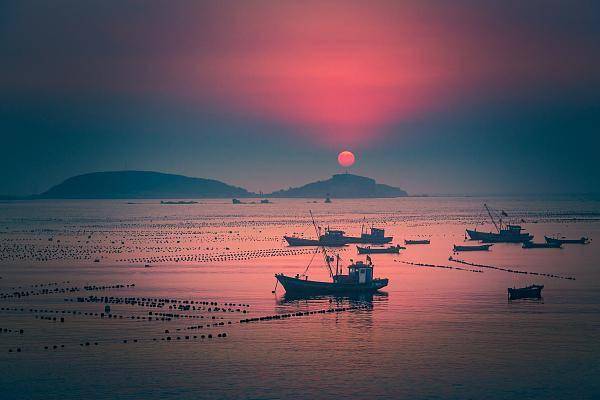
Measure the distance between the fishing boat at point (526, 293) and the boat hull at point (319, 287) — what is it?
13070 mm

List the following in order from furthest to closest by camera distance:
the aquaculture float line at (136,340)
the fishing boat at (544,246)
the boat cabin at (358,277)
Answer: the fishing boat at (544,246) → the boat cabin at (358,277) → the aquaculture float line at (136,340)

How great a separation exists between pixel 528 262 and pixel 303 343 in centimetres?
7289

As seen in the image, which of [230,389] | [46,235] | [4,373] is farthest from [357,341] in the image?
[46,235]

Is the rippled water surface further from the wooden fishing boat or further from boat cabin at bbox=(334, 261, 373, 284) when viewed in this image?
boat cabin at bbox=(334, 261, 373, 284)

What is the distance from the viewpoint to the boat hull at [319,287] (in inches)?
3182

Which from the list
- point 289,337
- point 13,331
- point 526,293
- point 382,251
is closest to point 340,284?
point 526,293

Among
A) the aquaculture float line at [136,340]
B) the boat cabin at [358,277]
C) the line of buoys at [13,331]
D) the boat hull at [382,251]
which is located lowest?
the aquaculture float line at [136,340]

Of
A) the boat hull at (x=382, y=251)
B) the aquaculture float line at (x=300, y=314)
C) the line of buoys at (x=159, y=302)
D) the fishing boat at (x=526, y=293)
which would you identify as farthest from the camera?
the boat hull at (x=382, y=251)

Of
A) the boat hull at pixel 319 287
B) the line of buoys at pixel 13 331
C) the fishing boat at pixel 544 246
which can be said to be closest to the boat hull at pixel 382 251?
the fishing boat at pixel 544 246

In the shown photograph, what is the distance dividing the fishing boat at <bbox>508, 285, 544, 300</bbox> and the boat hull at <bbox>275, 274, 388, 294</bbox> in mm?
13070

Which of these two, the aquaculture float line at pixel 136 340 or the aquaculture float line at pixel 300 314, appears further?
the aquaculture float line at pixel 300 314

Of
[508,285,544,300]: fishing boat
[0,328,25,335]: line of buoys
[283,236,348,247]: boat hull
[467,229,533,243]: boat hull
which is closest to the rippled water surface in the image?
[0,328,25,335]: line of buoys

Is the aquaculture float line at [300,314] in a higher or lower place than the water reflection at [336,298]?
lower

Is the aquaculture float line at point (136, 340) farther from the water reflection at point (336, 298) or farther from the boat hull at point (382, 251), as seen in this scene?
the boat hull at point (382, 251)
